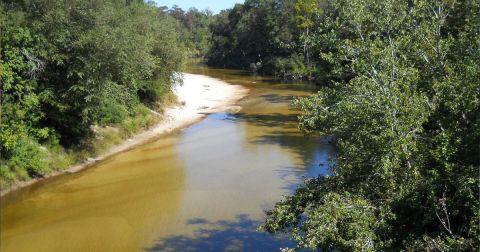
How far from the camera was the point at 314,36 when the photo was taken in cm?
1219

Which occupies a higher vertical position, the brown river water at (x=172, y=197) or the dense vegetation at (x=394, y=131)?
the dense vegetation at (x=394, y=131)

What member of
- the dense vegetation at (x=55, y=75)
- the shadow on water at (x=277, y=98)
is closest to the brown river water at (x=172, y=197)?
the dense vegetation at (x=55, y=75)

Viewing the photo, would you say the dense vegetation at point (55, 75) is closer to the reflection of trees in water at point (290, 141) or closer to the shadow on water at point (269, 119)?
the reflection of trees in water at point (290, 141)

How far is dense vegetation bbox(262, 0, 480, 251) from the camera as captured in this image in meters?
8.87

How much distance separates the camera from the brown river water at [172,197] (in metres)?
16.6

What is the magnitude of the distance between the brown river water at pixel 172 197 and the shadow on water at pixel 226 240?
34 millimetres

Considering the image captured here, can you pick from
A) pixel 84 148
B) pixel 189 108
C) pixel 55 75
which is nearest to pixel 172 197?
pixel 84 148

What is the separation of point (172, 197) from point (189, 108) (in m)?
22.8

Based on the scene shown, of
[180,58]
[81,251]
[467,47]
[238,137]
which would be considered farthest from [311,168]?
[180,58]

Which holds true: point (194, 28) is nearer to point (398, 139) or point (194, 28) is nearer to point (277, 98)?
point (277, 98)

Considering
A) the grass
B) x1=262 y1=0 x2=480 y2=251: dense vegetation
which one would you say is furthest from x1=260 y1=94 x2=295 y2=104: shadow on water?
x1=262 y1=0 x2=480 y2=251: dense vegetation

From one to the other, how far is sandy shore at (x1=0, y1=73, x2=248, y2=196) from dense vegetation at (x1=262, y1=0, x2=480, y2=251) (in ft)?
52.1

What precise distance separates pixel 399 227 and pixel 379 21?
4.88 metres

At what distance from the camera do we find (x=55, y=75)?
75.5 feet
